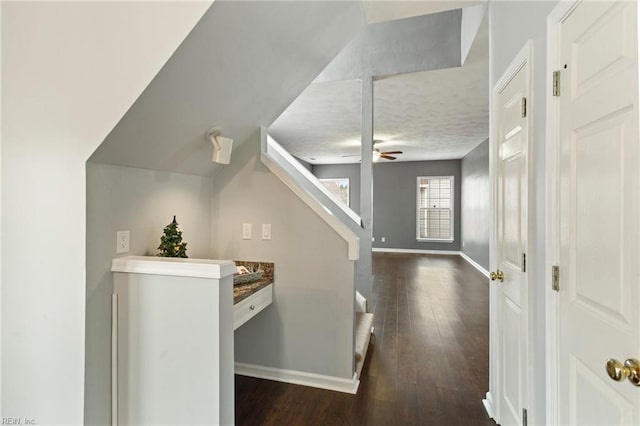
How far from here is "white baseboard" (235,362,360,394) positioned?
215cm

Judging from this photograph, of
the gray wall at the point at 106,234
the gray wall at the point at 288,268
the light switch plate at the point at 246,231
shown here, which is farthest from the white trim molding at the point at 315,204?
the gray wall at the point at 106,234

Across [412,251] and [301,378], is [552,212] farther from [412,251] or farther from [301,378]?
[412,251]

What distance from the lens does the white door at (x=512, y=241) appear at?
1447 millimetres

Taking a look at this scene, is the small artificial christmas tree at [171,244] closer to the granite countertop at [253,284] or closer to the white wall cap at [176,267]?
the white wall cap at [176,267]

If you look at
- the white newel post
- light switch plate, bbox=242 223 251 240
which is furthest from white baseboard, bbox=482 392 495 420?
light switch plate, bbox=242 223 251 240

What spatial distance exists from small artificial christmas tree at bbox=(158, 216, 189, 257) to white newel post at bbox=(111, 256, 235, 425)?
18cm

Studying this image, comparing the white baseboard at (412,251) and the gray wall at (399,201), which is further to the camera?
the gray wall at (399,201)

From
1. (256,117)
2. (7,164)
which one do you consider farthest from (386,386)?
(7,164)

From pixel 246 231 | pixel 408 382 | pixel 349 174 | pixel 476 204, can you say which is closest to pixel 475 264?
pixel 476 204

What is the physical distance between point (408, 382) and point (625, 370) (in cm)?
172

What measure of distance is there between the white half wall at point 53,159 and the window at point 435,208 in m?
8.71

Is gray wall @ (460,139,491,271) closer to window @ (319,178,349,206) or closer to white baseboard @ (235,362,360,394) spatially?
window @ (319,178,349,206)

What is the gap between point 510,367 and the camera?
1.65 meters

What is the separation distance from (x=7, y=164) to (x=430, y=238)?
356 inches
